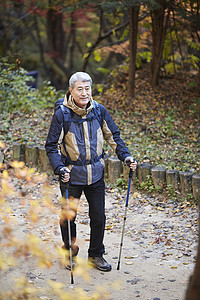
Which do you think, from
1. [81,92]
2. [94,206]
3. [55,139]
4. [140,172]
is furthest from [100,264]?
[140,172]

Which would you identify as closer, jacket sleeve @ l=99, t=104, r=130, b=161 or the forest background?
jacket sleeve @ l=99, t=104, r=130, b=161

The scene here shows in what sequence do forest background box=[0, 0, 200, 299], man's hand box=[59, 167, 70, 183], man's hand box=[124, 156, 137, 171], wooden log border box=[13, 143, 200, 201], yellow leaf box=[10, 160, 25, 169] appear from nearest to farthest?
1. man's hand box=[59, 167, 70, 183]
2. man's hand box=[124, 156, 137, 171]
3. wooden log border box=[13, 143, 200, 201]
4. yellow leaf box=[10, 160, 25, 169]
5. forest background box=[0, 0, 200, 299]

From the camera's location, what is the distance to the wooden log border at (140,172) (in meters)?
5.95

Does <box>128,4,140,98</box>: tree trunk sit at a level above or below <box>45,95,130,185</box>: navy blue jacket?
above

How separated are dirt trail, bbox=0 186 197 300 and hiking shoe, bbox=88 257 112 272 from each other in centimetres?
5

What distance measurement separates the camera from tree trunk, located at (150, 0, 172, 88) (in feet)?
27.8

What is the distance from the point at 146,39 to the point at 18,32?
22.6 ft

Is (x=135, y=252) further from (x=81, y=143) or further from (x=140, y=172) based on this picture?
(x=140, y=172)

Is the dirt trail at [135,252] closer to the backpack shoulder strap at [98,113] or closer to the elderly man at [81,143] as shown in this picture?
the elderly man at [81,143]

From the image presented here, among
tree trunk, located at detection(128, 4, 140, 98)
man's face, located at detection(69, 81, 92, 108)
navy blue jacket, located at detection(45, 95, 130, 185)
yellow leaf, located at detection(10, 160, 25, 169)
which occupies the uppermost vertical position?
tree trunk, located at detection(128, 4, 140, 98)

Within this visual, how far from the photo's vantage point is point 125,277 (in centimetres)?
404

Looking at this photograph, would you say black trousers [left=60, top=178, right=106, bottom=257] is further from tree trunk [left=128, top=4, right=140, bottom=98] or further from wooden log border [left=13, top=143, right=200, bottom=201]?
tree trunk [left=128, top=4, right=140, bottom=98]

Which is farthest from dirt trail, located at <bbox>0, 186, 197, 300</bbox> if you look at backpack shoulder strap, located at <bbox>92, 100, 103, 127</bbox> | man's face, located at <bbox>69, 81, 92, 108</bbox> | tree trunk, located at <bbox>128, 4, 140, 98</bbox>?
tree trunk, located at <bbox>128, 4, 140, 98</bbox>

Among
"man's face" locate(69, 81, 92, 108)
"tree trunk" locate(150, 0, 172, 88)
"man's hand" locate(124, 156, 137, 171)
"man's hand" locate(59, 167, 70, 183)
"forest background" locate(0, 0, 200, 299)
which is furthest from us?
"tree trunk" locate(150, 0, 172, 88)
